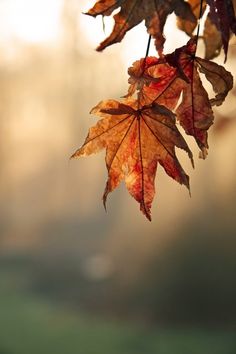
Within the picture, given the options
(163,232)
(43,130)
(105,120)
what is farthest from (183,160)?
(105,120)

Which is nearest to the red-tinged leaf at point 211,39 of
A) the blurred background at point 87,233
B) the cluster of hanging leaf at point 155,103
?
the cluster of hanging leaf at point 155,103

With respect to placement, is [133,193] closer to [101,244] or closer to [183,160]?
[183,160]

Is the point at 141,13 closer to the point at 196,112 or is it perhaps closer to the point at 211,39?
the point at 196,112

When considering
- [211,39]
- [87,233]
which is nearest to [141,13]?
[211,39]

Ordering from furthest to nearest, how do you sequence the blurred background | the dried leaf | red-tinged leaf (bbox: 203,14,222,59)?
the blurred background → red-tinged leaf (bbox: 203,14,222,59) → the dried leaf

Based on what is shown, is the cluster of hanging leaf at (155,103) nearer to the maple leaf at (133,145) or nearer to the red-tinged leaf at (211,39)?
the maple leaf at (133,145)

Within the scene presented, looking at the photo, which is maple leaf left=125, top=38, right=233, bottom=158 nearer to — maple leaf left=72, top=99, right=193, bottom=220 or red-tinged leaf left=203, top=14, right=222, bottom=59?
maple leaf left=72, top=99, right=193, bottom=220

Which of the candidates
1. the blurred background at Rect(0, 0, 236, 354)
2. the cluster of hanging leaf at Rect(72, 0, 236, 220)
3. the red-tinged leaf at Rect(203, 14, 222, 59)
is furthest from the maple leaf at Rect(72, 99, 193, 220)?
the blurred background at Rect(0, 0, 236, 354)
